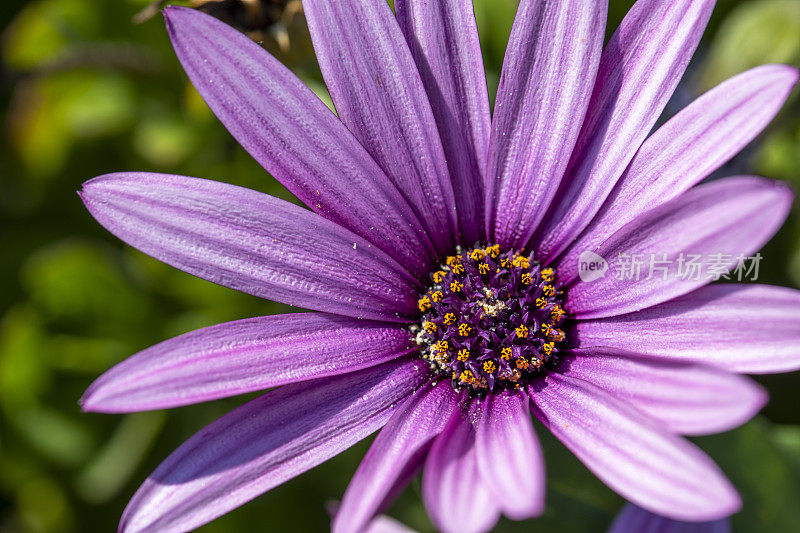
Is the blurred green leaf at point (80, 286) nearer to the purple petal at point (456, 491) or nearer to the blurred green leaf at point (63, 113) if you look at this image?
the blurred green leaf at point (63, 113)

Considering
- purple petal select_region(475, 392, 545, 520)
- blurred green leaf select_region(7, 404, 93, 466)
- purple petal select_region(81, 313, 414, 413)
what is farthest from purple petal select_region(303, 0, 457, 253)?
blurred green leaf select_region(7, 404, 93, 466)

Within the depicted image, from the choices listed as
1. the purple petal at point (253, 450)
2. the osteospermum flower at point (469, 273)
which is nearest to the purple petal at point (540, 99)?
the osteospermum flower at point (469, 273)

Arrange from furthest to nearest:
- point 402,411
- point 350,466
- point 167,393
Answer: point 350,466 → point 402,411 → point 167,393

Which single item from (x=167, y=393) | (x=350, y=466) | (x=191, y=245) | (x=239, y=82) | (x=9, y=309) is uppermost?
(x=239, y=82)

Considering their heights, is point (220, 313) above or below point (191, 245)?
below

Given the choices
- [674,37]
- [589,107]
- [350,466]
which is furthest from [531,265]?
[350,466]

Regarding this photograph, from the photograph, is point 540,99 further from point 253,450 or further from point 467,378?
point 253,450

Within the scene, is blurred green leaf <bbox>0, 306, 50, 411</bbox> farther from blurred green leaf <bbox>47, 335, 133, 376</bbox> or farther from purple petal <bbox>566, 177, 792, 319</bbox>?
purple petal <bbox>566, 177, 792, 319</bbox>

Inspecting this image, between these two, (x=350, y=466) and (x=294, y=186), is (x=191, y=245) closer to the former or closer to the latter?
(x=294, y=186)
